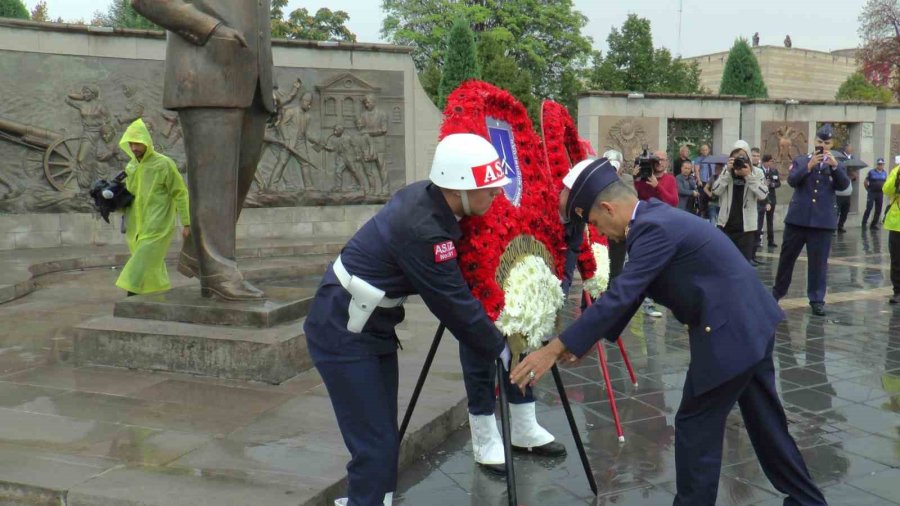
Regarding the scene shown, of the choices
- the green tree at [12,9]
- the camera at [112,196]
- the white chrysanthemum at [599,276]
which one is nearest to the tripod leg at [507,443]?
the white chrysanthemum at [599,276]

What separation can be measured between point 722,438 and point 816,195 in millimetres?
6426

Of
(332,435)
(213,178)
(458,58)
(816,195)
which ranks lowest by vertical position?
(332,435)

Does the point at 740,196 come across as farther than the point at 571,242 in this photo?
Yes

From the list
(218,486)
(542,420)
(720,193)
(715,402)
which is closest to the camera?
(715,402)

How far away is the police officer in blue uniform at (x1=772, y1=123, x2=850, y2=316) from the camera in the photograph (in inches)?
347

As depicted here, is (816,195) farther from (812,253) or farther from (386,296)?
(386,296)

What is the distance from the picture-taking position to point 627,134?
17.8 m

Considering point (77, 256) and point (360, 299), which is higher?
point (360, 299)

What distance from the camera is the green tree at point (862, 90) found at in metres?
49.1

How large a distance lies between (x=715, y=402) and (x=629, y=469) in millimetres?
1308

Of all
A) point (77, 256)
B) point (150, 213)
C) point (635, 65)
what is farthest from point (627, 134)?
point (635, 65)

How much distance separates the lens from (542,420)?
5215mm

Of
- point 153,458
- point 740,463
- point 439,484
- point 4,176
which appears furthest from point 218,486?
point 4,176

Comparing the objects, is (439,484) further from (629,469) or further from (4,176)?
(4,176)
